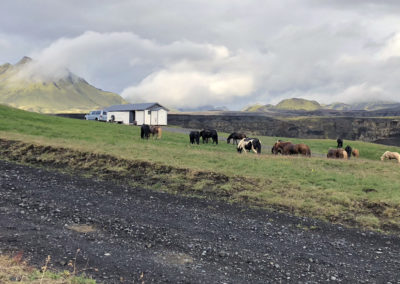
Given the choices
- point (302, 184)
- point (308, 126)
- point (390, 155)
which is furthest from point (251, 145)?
point (308, 126)

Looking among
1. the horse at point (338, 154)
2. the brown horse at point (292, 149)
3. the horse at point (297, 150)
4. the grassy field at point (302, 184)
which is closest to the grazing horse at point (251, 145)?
the brown horse at point (292, 149)

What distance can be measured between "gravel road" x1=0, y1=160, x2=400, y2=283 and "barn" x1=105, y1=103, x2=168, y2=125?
209 ft

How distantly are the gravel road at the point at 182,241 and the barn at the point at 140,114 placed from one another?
209 ft

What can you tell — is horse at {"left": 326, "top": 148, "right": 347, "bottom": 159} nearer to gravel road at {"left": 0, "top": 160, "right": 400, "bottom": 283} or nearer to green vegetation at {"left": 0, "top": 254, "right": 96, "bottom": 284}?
gravel road at {"left": 0, "top": 160, "right": 400, "bottom": 283}

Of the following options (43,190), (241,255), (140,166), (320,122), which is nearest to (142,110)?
(140,166)

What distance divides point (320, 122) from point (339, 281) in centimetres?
13288

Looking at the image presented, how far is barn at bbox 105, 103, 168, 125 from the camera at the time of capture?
77.2 meters

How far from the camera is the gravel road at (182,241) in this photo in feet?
25.4

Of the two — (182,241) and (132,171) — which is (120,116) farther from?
(182,241)

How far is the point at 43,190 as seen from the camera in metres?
14.4

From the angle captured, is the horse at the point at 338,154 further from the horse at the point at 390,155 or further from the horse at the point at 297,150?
the horse at the point at 390,155

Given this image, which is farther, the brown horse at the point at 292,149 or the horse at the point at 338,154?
the horse at the point at 338,154

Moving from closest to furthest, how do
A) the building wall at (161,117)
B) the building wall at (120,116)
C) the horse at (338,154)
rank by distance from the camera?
1. the horse at (338,154)
2. the building wall at (161,117)
3. the building wall at (120,116)

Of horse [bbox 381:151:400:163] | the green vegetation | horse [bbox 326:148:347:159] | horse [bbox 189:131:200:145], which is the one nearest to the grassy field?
horse [bbox 326:148:347:159]
